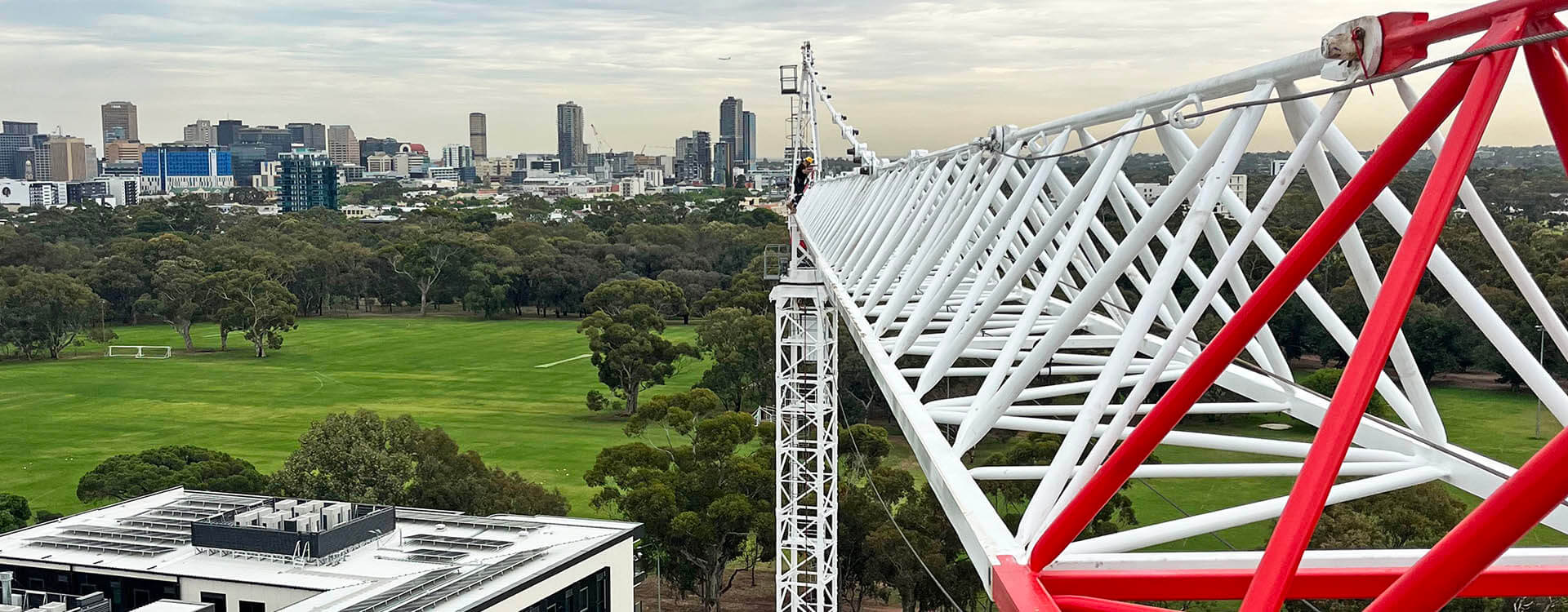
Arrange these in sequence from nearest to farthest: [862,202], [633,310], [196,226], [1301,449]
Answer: [1301,449] < [862,202] < [633,310] < [196,226]

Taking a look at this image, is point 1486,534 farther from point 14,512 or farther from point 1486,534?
point 14,512

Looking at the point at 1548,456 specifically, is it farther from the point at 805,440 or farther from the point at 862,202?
the point at 805,440

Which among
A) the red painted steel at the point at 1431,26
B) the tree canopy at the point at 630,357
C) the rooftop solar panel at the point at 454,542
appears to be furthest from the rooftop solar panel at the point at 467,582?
the tree canopy at the point at 630,357

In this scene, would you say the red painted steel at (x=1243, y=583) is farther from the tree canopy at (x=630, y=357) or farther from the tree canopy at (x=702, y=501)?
the tree canopy at (x=630, y=357)

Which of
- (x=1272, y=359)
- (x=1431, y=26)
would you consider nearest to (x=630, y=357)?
(x=1272, y=359)

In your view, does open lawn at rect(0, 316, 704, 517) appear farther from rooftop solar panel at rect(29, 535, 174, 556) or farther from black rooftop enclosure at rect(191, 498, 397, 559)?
rooftop solar panel at rect(29, 535, 174, 556)

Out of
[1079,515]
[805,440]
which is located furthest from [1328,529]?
[1079,515]
